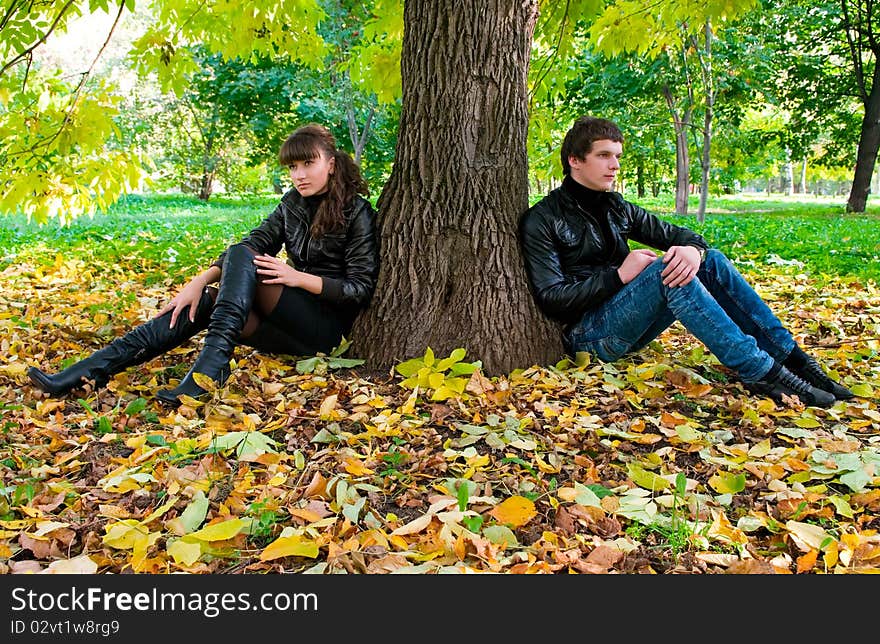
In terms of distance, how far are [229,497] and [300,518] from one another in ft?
0.90

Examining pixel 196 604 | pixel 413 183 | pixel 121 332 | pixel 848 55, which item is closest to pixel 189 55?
pixel 121 332

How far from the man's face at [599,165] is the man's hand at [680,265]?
21.1 inches

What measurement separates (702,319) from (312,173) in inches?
78.5

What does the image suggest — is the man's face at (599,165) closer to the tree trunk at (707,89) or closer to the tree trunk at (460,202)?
the tree trunk at (460,202)

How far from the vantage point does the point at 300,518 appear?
227 cm

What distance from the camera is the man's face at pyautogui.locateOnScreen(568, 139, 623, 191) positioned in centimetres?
357

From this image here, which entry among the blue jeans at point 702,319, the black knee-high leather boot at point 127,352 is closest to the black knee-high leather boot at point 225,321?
the black knee-high leather boot at point 127,352

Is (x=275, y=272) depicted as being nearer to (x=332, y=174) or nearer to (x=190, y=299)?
(x=190, y=299)

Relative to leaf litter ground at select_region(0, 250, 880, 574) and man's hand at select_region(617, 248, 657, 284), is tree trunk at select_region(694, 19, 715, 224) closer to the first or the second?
leaf litter ground at select_region(0, 250, 880, 574)

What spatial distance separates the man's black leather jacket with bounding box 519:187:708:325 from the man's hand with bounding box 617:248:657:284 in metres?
0.04

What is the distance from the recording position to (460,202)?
11.9 ft

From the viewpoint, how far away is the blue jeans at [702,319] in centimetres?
330

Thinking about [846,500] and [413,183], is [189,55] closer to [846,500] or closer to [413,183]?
[413,183]

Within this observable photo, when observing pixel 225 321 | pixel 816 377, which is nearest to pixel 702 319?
pixel 816 377
